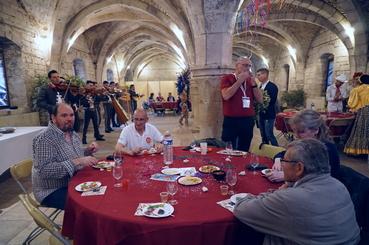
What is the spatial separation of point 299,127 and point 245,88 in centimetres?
158

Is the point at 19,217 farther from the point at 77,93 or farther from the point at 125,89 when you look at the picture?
the point at 125,89

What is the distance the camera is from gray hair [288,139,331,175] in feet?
4.09

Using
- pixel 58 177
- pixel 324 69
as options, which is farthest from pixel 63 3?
pixel 324 69

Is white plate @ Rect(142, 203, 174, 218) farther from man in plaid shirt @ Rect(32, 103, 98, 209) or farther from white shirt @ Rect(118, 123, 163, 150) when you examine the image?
white shirt @ Rect(118, 123, 163, 150)

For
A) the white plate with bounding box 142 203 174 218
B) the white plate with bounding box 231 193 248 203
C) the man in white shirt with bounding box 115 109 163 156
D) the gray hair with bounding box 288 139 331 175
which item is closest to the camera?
the gray hair with bounding box 288 139 331 175

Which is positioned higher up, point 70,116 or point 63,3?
point 63,3

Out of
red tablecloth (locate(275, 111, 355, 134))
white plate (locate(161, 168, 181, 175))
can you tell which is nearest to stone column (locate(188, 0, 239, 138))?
red tablecloth (locate(275, 111, 355, 134))

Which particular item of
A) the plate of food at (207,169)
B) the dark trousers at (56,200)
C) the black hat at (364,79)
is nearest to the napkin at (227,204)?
the plate of food at (207,169)

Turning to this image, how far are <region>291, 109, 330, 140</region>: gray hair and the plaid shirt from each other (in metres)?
1.92

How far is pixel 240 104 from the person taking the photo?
3.42 metres

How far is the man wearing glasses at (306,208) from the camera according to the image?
3.73 feet

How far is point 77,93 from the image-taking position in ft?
21.5

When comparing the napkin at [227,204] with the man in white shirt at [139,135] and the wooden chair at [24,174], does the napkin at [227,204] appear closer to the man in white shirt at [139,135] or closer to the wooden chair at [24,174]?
→ the man in white shirt at [139,135]

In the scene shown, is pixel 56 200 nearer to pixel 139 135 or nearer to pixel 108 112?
pixel 139 135
